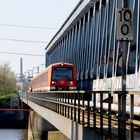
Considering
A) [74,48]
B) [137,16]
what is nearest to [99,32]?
[137,16]

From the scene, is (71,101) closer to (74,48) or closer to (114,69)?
(114,69)

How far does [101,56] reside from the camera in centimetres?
5166

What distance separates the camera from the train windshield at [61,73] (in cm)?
4597

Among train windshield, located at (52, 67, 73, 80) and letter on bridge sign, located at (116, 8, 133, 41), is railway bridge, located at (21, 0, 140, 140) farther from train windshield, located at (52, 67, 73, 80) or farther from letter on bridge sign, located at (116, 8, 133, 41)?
train windshield, located at (52, 67, 73, 80)

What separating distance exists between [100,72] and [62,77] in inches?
236

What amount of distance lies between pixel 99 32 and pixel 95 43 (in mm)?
2728

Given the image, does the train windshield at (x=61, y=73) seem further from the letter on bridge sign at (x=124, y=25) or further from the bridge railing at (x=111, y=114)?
the letter on bridge sign at (x=124, y=25)

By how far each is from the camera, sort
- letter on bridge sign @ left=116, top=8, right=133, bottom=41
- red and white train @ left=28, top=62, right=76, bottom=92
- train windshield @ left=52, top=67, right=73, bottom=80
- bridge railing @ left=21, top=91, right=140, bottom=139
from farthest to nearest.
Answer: train windshield @ left=52, top=67, right=73, bottom=80 → red and white train @ left=28, top=62, right=76, bottom=92 → letter on bridge sign @ left=116, top=8, right=133, bottom=41 → bridge railing @ left=21, top=91, right=140, bottom=139

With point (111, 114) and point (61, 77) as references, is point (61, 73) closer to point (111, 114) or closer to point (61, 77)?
point (61, 77)

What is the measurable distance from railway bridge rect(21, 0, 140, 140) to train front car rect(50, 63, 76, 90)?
4.96 feet

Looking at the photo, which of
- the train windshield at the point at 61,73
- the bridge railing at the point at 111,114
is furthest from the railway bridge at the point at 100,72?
the train windshield at the point at 61,73

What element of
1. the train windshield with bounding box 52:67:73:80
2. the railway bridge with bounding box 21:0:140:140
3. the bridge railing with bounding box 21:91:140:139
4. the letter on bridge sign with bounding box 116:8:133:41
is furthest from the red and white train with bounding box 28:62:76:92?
the letter on bridge sign with bounding box 116:8:133:41

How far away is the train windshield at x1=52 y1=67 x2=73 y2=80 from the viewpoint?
151 ft

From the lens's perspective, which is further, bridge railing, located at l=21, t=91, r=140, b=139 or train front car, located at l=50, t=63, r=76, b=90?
train front car, located at l=50, t=63, r=76, b=90
